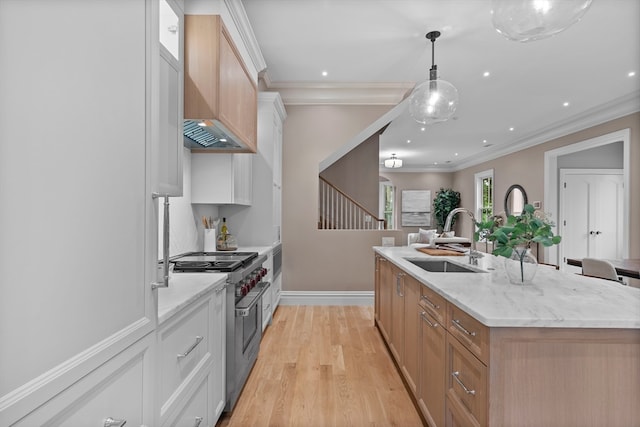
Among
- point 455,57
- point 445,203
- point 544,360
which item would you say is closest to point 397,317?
point 544,360

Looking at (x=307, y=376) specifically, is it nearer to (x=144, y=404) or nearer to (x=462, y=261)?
(x=462, y=261)

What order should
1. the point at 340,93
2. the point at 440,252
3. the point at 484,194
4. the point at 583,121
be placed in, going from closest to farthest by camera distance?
the point at 440,252
the point at 340,93
the point at 583,121
the point at 484,194

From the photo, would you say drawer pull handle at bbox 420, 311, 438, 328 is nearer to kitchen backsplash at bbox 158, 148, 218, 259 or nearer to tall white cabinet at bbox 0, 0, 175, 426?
tall white cabinet at bbox 0, 0, 175, 426

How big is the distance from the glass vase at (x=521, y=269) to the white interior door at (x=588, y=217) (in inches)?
243

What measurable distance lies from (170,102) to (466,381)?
1.77m

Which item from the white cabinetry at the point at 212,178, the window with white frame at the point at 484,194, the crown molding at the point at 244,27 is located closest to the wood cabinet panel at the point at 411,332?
the white cabinetry at the point at 212,178

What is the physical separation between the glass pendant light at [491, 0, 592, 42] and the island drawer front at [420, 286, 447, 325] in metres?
1.45

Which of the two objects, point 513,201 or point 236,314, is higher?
point 513,201

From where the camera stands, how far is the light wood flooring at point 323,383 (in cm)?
204

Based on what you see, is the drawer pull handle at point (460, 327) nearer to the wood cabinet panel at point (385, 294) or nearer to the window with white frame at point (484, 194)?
the wood cabinet panel at point (385, 294)

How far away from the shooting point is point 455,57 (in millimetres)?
3627

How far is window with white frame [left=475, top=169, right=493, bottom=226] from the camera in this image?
926cm

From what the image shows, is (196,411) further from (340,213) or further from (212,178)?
(340,213)

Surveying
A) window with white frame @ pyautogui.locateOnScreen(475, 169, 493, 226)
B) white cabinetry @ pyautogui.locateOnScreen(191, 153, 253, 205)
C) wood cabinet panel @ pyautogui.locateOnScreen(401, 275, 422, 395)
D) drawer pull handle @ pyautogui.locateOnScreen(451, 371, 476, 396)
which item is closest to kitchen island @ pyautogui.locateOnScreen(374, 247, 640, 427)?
drawer pull handle @ pyautogui.locateOnScreen(451, 371, 476, 396)
